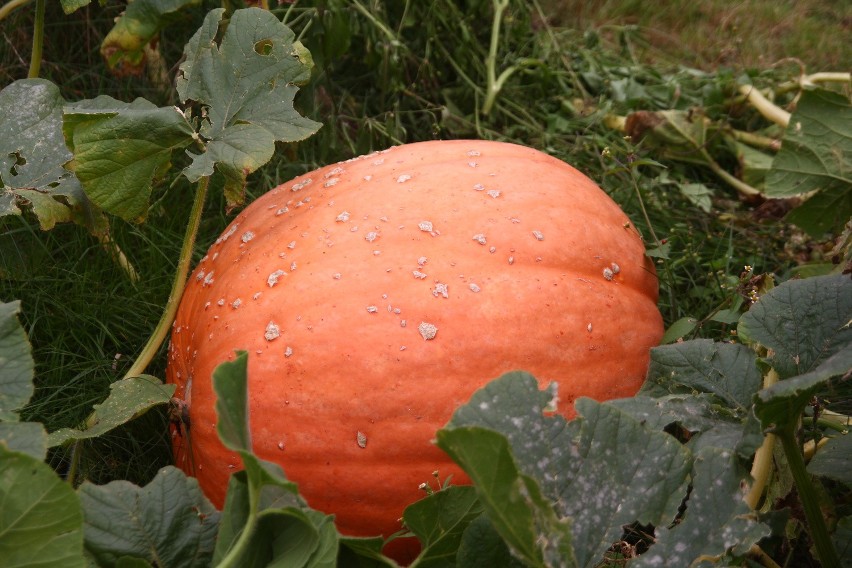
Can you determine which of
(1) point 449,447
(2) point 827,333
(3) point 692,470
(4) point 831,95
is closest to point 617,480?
(3) point 692,470

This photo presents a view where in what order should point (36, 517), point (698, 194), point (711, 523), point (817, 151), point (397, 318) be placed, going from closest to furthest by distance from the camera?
1. point (36, 517)
2. point (711, 523)
3. point (397, 318)
4. point (817, 151)
5. point (698, 194)

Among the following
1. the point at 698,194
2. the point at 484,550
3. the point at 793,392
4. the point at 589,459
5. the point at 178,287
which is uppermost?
Result: the point at 793,392

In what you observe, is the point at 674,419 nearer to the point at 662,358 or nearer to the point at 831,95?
the point at 662,358

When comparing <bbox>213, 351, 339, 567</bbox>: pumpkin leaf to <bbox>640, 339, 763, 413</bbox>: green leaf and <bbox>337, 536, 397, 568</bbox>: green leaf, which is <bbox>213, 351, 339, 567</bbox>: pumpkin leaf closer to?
<bbox>337, 536, 397, 568</bbox>: green leaf

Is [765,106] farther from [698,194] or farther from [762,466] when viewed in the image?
[762,466]

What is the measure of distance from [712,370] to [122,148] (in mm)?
1042

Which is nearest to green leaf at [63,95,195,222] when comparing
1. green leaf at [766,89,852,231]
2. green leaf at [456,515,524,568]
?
green leaf at [456,515,524,568]

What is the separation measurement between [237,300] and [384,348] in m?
0.30

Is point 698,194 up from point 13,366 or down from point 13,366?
down

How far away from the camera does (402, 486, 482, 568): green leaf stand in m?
1.23

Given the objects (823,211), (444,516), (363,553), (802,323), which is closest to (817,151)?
(823,211)

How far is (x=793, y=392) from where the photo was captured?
108 centimetres

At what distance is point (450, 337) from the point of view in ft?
4.90

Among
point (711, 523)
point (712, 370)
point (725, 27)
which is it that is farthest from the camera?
point (725, 27)
